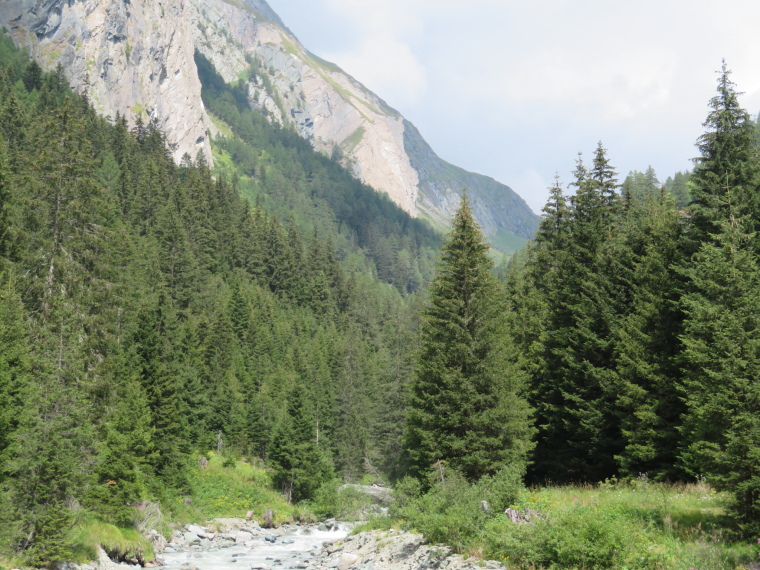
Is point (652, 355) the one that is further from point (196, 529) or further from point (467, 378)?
point (196, 529)

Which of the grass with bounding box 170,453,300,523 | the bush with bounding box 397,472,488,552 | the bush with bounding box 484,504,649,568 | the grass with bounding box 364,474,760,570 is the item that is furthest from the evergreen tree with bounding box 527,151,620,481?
the grass with bounding box 170,453,300,523

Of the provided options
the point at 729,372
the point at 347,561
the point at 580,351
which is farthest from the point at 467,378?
the point at 729,372

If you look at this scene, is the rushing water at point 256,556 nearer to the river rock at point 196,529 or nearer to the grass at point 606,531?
the river rock at point 196,529

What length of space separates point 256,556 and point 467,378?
48.5 ft

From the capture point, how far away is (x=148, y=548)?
25609 millimetres

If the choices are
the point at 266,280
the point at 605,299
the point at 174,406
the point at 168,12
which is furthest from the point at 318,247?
the point at 168,12

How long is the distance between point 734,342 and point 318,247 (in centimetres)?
10668

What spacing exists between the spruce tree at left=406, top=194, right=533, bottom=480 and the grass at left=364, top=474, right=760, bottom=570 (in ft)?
20.1

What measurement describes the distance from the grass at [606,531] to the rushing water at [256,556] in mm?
11488

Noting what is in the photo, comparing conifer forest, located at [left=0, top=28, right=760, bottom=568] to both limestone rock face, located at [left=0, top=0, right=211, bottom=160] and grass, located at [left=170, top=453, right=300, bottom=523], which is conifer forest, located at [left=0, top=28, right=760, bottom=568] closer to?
grass, located at [left=170, top=453, right=300, bottom=523]

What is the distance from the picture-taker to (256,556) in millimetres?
28984

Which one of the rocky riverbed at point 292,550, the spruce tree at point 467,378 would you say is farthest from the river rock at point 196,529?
the spruce tree at point 467,378

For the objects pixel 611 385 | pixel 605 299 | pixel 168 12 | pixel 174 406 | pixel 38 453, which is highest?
pixel 168 12

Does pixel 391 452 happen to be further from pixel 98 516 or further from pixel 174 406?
pixel 98 516
